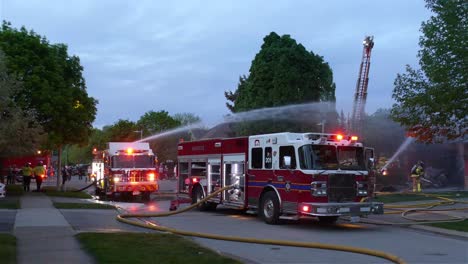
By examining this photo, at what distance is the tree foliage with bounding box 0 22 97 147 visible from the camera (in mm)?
23438

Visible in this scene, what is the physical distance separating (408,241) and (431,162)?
27.1 m

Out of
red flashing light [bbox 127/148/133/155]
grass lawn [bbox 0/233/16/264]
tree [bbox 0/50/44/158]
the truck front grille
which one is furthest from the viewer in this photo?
red flashing light [bbox 127/148/133/155]

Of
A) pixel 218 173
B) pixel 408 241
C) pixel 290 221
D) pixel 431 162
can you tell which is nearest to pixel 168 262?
pixel 408 241

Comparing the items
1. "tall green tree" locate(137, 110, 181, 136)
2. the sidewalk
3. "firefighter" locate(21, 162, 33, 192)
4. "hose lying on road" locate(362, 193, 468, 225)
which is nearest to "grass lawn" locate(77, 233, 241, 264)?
the sidewalk

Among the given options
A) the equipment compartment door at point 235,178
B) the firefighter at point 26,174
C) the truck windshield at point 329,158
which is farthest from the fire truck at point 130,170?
the truck windshield at point 329,158

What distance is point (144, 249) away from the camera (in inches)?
362

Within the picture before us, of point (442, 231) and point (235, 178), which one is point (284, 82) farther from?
point (442, 231)

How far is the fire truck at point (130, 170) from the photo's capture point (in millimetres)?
23625

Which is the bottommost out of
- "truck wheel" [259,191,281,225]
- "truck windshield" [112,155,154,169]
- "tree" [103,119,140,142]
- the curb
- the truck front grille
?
the curb

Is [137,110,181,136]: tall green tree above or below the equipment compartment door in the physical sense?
above

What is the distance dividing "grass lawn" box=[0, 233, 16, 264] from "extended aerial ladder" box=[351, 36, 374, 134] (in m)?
32.9

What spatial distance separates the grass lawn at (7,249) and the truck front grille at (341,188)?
7.37 m

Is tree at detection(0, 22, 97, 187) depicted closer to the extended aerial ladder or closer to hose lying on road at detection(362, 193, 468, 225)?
hose lying on road at detection(362, 193, 468, 225)

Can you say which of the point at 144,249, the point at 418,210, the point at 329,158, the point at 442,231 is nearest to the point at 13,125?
the point at 329,158
